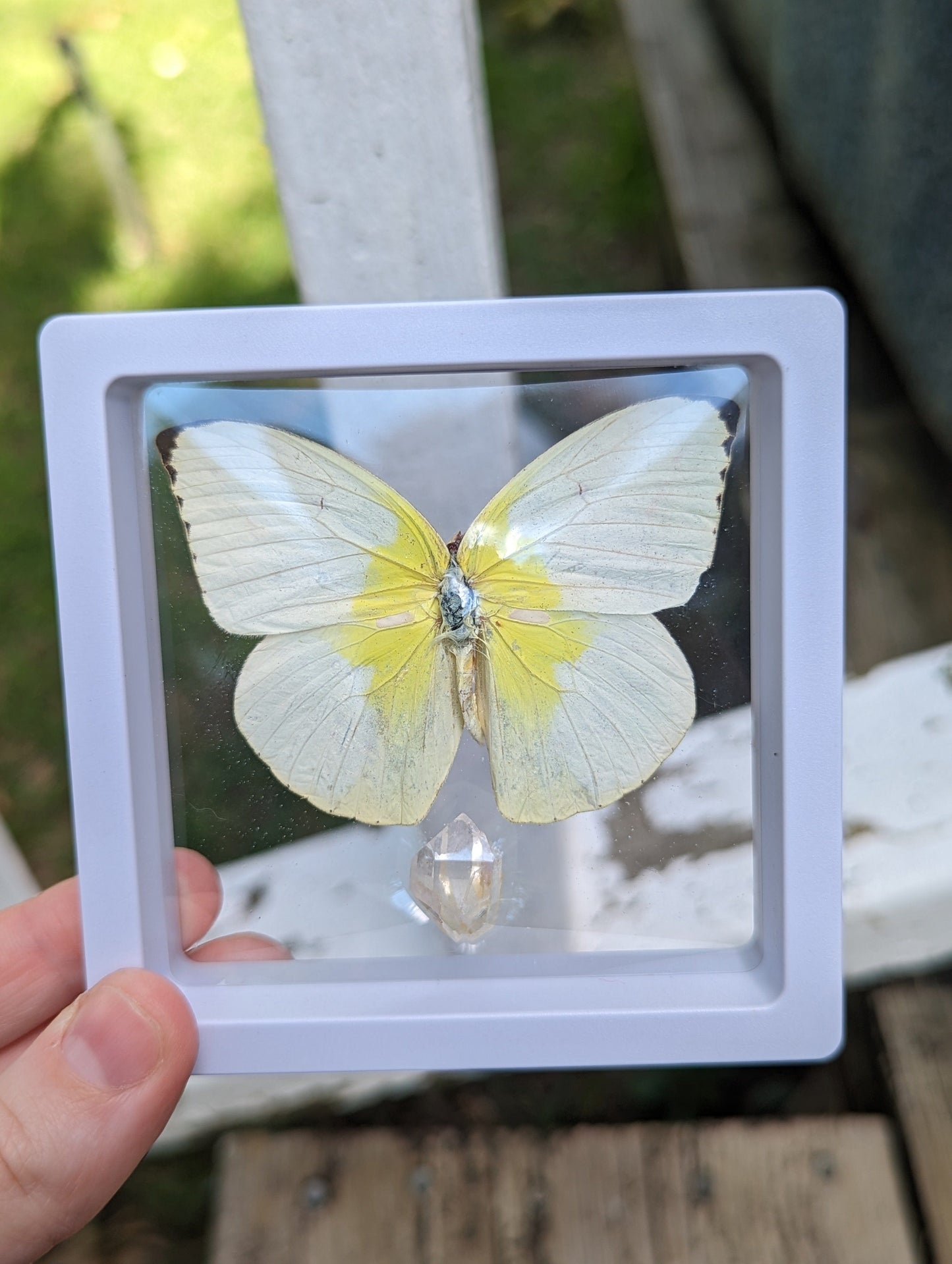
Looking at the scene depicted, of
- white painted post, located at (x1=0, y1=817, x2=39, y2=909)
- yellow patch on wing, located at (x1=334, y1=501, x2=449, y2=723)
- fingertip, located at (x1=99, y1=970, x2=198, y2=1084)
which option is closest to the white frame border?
fingertip, located at (x1=99, y1=970, x2=198, y2=1084)

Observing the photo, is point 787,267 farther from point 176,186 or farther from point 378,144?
point 176,186

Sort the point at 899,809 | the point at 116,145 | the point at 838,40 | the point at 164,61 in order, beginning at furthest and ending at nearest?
the point at 164,61
the point at 116,145
the point at 838,40
the point at 899,809

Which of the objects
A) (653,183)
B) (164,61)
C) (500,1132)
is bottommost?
(500,1132)

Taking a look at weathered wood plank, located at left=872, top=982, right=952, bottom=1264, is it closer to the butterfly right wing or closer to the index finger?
the butterfly right wing

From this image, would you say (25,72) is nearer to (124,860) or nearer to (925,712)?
(124,860)

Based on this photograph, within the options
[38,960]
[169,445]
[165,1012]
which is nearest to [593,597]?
[169,445]

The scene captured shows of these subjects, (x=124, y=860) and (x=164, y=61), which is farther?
(x=164, y=61)

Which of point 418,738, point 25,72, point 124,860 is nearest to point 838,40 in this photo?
point 418,738
